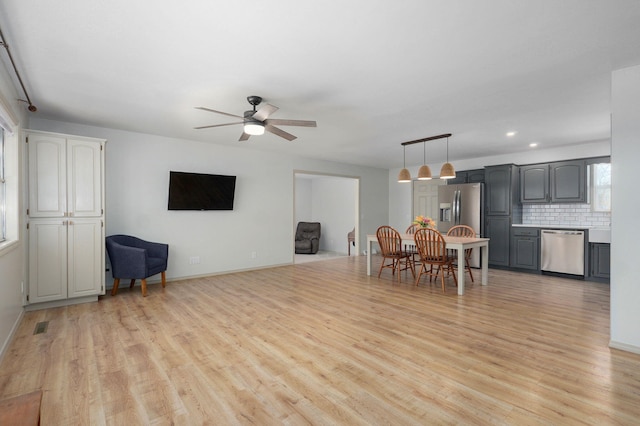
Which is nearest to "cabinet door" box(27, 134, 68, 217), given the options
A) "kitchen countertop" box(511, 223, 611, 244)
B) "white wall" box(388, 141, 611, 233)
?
"white wall" box(388, 141, 611, 233)

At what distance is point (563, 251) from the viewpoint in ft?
18.0

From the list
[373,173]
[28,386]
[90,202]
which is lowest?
[28,386]

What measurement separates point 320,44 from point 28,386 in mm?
3159

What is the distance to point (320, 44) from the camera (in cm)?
229

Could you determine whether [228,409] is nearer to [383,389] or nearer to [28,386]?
[383,389]

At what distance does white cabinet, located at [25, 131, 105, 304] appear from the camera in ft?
12.1

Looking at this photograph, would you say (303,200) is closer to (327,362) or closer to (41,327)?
(41,327)

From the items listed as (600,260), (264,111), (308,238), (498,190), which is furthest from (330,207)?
(264,111)

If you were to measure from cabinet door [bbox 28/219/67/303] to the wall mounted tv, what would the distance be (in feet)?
5.21

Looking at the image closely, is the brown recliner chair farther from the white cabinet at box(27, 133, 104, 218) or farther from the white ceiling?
the white cabinet at box(27, 133, 104, 218)

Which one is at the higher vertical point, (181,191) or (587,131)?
(587,131)

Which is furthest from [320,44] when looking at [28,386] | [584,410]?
[28,386]

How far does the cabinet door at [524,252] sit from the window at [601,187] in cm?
112

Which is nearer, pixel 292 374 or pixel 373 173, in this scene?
pixel 292 374
